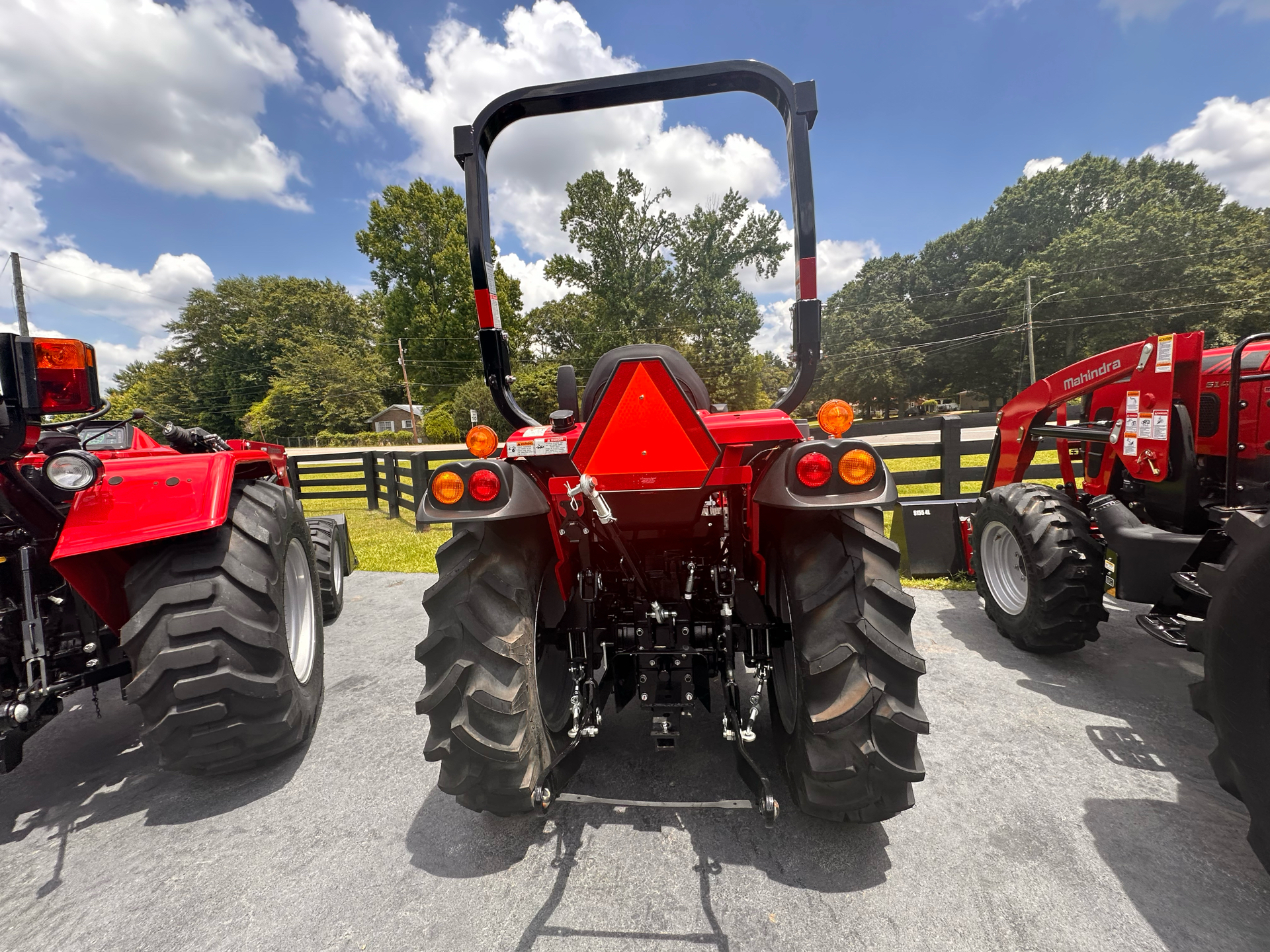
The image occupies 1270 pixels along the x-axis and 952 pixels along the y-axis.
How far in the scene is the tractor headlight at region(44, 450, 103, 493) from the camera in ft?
6.35

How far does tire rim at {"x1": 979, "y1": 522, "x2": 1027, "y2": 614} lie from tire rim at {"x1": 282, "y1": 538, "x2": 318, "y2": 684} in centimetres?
444

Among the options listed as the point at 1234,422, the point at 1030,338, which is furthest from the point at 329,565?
the point at 1030,338

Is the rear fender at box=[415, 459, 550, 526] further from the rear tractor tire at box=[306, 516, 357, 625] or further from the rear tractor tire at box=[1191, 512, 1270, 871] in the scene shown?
the rear tractor tire at box=[306, 516, 357, 625]

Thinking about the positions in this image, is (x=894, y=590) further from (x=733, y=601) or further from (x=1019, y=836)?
(x=1019, y=836)

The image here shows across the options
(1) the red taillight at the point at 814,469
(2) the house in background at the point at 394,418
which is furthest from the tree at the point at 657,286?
(2) the house in background at the point at 394,418

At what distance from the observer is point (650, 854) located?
71.9 inches

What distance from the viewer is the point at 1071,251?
1357 inches

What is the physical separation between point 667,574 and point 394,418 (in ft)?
184

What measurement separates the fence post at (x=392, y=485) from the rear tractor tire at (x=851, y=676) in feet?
30.3

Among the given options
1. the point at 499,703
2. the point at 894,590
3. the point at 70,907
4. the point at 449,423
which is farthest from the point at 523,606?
the point at 449,423

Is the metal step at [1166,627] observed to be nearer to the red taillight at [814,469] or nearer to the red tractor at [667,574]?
the red tractor at [667,574]

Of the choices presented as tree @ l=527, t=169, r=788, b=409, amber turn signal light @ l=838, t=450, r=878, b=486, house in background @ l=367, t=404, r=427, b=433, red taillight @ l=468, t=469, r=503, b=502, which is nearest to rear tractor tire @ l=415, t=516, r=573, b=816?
red taillight @ l=468, t=469, r=503, b=502

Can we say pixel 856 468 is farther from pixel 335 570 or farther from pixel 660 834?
pixel 335 570

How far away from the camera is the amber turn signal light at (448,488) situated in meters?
1.75
